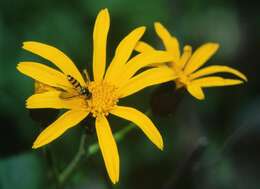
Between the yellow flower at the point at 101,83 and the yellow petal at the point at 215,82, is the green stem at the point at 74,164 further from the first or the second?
the yellow petal at the point at 215,82

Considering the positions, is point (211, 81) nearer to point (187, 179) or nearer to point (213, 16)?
point (187, 179)

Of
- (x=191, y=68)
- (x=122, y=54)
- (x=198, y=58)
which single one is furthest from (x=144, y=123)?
(x=198, y=58)

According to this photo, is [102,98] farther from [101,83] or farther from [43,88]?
[43,88]

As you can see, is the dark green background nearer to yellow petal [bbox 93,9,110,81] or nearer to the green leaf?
the green leaf

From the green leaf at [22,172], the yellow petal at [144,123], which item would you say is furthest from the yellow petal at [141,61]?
the green leaf at [22,172]

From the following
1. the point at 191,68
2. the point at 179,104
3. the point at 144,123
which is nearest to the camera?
the point at 144,123
